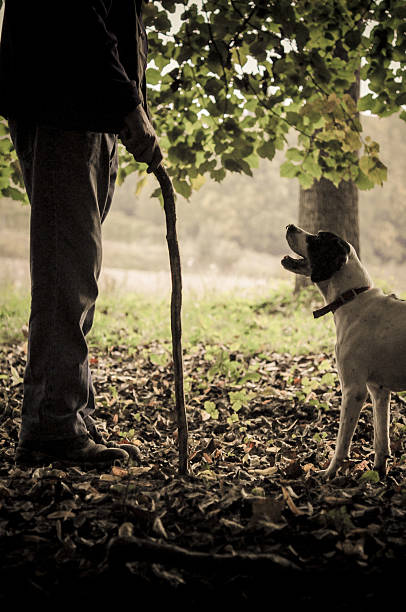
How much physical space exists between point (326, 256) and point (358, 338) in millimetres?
552

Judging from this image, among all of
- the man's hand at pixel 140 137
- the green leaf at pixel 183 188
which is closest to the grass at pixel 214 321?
the green leaf at pixel 183 188

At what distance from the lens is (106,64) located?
2.42m

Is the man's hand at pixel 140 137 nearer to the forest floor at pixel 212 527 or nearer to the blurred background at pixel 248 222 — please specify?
the forest floor at pixel 212 527

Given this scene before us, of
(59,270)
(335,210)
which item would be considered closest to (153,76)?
(59,270)

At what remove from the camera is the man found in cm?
Result: 242

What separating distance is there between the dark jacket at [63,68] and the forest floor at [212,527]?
1753mm

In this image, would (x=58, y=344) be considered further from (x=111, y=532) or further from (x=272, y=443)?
(x=272, y=443)

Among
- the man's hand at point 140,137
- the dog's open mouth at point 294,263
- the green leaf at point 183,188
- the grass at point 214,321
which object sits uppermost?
the green leaf at point 183,188

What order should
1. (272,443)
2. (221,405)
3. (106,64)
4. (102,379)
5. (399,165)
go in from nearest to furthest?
(106,64), (272,443), (221,405), (102,379), (399,165)

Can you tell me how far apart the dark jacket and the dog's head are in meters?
1.39

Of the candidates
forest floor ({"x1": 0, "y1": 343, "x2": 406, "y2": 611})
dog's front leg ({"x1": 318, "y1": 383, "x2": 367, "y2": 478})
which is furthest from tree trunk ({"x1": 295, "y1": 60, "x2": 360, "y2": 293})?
dog's front leg ({"x1": 318, "y1": 383, "x2": 367, "y2": 478})

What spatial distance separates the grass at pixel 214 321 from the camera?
6.48 metres

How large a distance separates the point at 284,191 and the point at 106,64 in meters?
23.9

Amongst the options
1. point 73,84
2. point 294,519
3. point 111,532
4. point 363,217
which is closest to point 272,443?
point 294,519
